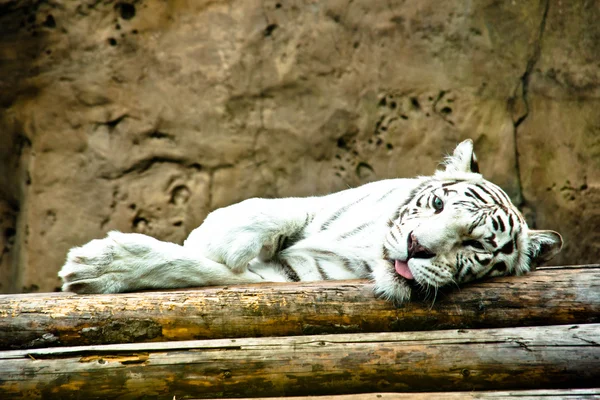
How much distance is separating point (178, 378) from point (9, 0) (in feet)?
12.3

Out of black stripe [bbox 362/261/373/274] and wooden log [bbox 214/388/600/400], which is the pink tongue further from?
wooden log [bbox 214/388/600/400]

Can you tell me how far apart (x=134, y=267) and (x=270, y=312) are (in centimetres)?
65

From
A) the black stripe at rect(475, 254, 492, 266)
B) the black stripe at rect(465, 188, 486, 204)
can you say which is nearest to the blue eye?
the black stripe at rect(465, 188, 486, 204)

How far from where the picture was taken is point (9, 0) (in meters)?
5.03

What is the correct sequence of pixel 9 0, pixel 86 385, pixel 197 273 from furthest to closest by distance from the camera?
pixel 9 0
pixel 197 273
pixel 86 385

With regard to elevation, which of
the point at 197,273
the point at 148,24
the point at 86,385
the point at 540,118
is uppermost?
the point at 148,24

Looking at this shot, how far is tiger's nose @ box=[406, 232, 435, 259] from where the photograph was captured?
2.78 meters

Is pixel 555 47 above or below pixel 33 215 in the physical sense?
above

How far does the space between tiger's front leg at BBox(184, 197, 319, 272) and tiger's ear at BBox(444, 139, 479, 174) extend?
0.80 metres

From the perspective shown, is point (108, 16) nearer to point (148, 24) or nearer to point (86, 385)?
point (148, 24)

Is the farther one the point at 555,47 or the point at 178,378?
the point at 555,47

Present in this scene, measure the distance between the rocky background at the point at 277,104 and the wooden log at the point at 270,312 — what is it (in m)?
2.35

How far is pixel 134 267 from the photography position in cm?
293

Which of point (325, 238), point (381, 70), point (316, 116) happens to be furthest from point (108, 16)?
point (325, 238)
